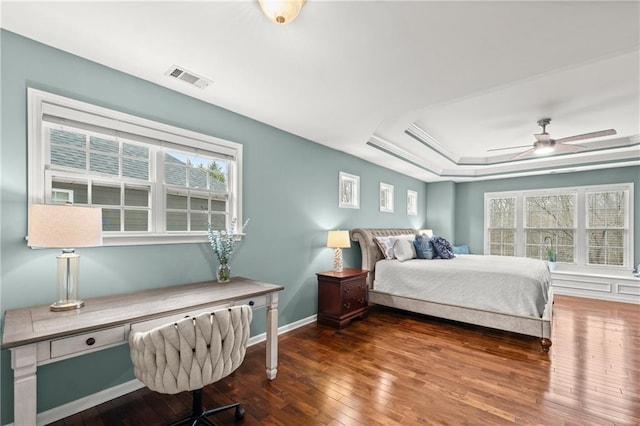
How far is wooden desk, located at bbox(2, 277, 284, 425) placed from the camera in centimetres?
132

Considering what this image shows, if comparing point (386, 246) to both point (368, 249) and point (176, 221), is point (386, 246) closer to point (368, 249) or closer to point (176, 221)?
point (368, 249)

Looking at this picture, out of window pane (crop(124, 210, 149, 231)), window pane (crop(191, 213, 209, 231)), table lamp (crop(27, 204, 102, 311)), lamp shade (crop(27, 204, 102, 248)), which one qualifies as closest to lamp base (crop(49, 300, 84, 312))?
table lamp (crop(27, 204, 102, 311))

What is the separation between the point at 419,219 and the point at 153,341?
6520 millimetres

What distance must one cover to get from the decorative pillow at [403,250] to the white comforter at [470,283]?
0.32 feet

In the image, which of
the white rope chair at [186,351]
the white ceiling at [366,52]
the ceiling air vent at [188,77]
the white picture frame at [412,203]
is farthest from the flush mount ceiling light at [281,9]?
the white picture frame at [412,203]

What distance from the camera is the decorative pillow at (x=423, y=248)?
4.66 meters

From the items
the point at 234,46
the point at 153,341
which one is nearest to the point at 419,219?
the point at 234,46

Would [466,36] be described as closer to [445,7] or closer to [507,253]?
[445,7]

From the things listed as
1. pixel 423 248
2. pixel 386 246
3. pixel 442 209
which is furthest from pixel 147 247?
pixel 442 209

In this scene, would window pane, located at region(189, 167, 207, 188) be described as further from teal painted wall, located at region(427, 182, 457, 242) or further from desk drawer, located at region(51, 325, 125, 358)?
teal painted wall, located at region(427, 182, 457, 242)

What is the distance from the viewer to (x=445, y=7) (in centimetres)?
161

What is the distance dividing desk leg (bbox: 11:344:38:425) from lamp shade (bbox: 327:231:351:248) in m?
3.01

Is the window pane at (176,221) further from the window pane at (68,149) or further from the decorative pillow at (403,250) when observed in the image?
the decorative pillow at (403,250)

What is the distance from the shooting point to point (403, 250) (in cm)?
455
